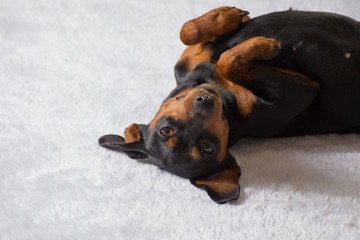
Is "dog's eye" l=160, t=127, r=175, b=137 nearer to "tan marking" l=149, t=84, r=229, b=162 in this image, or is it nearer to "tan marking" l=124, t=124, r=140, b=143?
"tan marking" l=149, t=84, r=229, b=162

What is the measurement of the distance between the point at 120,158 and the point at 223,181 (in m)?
0.71

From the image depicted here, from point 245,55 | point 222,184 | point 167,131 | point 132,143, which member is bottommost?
point 222,184

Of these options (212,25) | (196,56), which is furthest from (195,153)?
(212,25)

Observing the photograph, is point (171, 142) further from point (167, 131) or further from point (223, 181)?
point (223, 181)

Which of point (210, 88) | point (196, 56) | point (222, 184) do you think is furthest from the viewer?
point (196, 56)

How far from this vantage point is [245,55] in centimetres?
258

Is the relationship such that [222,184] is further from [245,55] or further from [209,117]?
[245,55]

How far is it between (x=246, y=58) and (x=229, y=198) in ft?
2.65

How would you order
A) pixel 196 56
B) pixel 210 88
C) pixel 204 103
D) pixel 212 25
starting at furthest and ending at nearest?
pixel 196 56 < pixel 212 25 < pixel 210 88 < pixel 204 103

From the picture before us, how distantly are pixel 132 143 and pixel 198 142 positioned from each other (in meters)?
0.46

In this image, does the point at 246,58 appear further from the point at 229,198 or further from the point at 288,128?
the point at 229,198

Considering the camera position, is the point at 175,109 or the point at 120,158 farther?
the point at 120,158

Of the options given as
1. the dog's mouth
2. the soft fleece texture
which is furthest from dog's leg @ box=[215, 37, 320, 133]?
the soft fleece texture

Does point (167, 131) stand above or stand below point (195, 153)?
above
